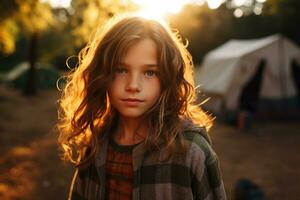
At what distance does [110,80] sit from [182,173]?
0.43 metres

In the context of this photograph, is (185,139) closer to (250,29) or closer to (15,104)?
(15,104)

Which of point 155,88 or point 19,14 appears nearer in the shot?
point 155,88

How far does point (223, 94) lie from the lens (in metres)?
11.6

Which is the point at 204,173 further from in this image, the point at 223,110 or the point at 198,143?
the point at 223,110

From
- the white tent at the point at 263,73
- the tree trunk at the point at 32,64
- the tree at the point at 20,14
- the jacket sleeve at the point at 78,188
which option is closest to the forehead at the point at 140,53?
the jacket sleeve at the point at 78,188

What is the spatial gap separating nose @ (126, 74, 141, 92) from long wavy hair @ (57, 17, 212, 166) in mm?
92

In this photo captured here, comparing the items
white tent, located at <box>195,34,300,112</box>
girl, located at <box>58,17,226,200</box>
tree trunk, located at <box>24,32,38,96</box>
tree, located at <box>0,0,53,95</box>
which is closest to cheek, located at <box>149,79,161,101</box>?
girl, located at <box>58,17,226,200</box>

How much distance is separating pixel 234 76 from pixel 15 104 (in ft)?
32.3

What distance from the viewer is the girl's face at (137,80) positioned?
1.48 m

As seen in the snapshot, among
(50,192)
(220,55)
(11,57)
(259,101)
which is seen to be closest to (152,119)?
(50,192)

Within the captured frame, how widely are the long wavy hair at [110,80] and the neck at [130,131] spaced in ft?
0.15

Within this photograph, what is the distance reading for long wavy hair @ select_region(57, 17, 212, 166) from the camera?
151cm

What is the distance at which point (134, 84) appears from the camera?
146 centimetres

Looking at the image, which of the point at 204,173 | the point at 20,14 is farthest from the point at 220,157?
the point at 204,173
